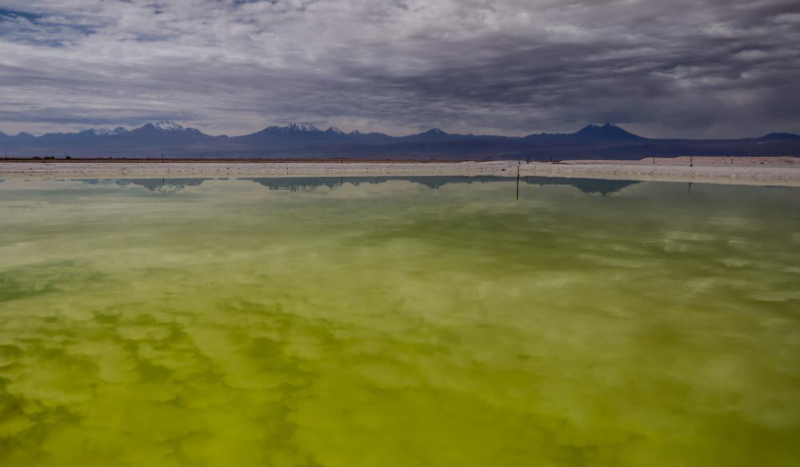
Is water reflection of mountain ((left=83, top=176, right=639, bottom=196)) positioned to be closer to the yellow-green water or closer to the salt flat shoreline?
the salt flat shoreline

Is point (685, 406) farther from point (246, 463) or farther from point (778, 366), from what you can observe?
point (246, 463)

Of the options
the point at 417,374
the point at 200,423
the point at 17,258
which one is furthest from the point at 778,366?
the point at 17,258

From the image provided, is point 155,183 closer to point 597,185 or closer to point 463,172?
point 597,185

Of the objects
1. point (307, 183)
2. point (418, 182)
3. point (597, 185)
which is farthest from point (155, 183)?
point (597, 185)

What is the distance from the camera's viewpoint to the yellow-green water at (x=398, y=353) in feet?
15.9

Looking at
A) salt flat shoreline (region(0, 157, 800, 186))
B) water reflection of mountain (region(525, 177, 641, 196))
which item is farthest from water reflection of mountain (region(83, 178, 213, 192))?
water reflection of mountain (region(525, 177, 641, 196))

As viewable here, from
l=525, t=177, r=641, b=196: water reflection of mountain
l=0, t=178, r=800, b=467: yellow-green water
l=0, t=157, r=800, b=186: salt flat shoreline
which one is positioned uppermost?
l=0, t=157, r=800, b=186: salt flat shoreline

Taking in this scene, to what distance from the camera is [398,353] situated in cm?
682

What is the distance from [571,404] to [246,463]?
11.4ft

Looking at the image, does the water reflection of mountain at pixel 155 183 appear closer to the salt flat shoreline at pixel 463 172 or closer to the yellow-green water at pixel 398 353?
the salt flat shoreline at pixel 463 172

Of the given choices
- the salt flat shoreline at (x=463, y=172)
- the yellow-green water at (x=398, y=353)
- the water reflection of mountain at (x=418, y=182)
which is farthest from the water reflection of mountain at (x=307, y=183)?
the yellow-green water at (x=398, y=353)

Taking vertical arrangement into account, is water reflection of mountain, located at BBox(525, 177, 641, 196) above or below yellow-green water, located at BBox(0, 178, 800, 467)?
above

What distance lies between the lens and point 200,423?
5.16 metres

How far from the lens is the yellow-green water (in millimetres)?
4840
